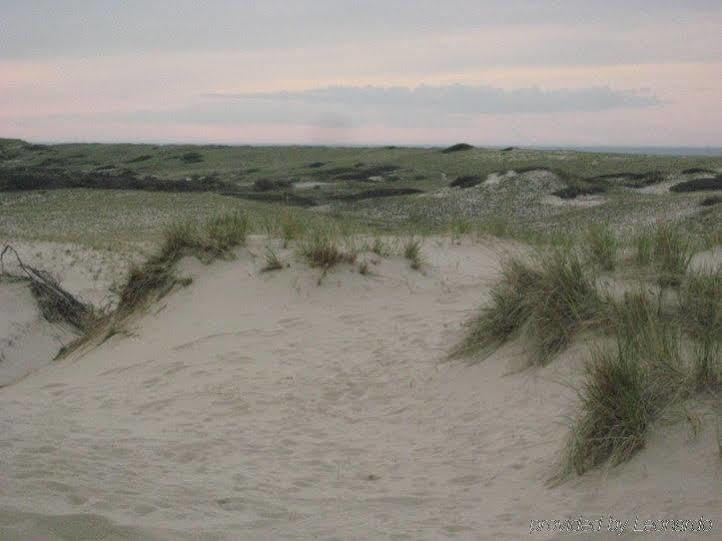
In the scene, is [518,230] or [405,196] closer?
[518,230]

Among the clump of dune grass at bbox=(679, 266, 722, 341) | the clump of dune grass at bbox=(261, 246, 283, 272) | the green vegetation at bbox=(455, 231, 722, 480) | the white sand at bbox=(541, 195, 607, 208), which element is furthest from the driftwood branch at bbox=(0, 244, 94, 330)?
the white sand at bbox=(541, 195, 607, 208)

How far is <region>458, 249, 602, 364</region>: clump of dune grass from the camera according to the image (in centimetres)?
644

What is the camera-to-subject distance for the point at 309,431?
6277mm

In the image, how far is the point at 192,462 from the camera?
216 inches

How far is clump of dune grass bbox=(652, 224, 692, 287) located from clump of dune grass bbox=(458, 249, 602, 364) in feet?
2.16

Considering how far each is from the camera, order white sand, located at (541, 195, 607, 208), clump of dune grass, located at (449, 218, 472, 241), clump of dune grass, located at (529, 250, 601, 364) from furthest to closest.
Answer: white sand, located at (541, 195, 607, 208)
clump of dune grass, located at (449, 218, 472, 241)
clump of dune grass, located at (529, 250, 601, 364)

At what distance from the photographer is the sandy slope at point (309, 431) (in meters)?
4.02

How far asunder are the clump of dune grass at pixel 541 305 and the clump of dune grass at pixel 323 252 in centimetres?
321

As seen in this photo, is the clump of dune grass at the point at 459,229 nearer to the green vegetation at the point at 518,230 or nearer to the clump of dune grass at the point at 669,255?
the green vegetation at the point at 518,230

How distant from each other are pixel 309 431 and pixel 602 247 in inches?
146

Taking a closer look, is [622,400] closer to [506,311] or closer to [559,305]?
[559,305]

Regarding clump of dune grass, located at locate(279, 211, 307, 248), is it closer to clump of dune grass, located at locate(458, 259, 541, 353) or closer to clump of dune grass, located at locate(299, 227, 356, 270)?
clump of dune grass, located at locate(299, 227, 356, 270)

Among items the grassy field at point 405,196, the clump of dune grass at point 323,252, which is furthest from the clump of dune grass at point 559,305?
the grassy field at point 405,196

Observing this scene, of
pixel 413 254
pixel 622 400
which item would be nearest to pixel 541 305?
A: pixel 622 400
